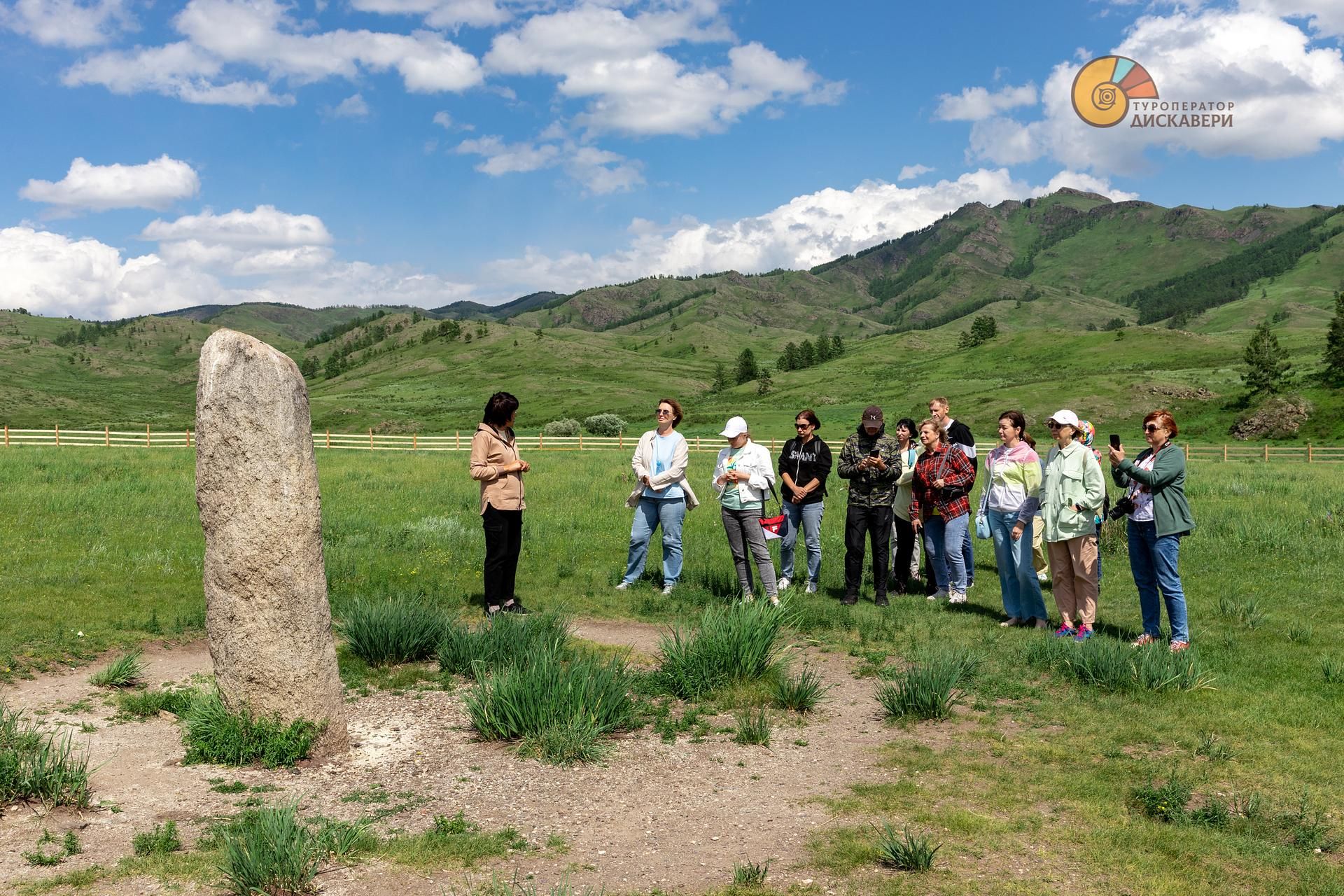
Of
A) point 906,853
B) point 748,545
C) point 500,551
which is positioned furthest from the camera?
point 748,545

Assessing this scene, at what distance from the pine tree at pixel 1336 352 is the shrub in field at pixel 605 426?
49.5m

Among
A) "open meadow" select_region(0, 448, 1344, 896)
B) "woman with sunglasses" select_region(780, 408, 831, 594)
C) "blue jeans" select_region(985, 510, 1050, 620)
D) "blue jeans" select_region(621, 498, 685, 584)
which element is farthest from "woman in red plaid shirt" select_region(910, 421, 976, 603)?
"blue jeans" select_region(621, 498, 685, 584)

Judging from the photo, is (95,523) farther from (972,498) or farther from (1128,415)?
(1128,415)

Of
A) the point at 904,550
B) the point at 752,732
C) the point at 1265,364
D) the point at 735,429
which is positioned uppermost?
the point at 1265,364

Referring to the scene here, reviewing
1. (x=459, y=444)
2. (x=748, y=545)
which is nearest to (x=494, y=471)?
(x=748, y=545)

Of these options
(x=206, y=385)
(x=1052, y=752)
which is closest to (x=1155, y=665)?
(x=1052, y=752)

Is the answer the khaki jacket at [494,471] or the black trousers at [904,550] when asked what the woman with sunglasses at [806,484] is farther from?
the khaki jacket at [494,471]

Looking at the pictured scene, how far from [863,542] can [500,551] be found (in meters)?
4.19

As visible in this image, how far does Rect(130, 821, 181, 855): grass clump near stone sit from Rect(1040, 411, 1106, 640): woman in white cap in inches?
289

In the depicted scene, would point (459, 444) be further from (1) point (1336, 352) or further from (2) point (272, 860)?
(1) point (1336, 352)

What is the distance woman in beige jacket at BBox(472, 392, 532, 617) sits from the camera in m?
9.72

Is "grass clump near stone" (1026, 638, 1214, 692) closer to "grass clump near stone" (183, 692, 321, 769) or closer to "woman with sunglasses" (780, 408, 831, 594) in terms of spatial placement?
"woman with sunglasses" (780, 408, 831, 594)

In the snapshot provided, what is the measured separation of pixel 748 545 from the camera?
33.9 ft

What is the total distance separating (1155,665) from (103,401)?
193 m
